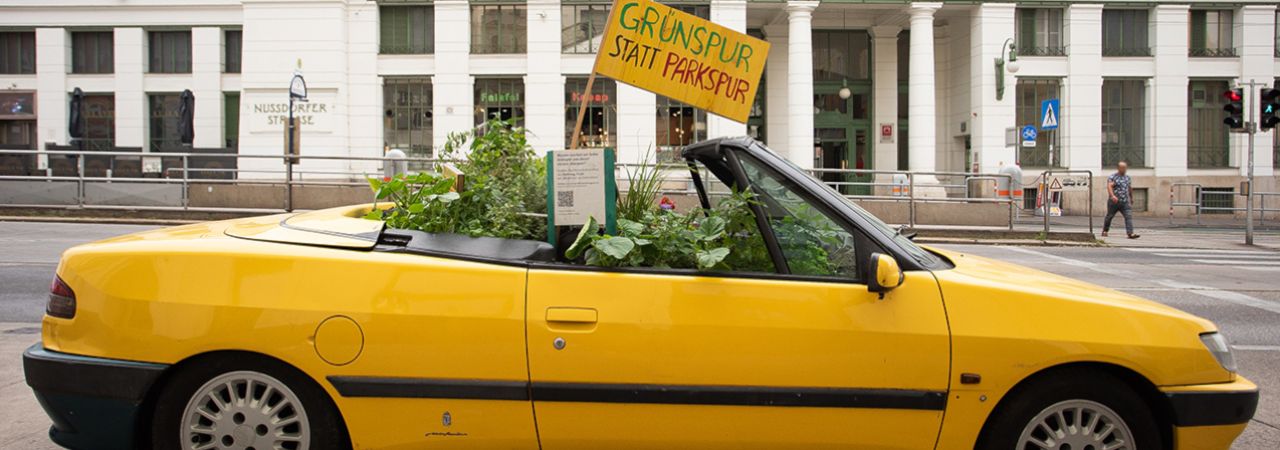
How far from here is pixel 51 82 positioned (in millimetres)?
35125

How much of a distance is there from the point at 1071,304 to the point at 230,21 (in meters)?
36.3

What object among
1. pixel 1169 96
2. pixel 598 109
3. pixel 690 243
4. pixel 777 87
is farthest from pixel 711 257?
pixel 1169 96

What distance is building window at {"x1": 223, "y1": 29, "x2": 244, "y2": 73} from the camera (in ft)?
115

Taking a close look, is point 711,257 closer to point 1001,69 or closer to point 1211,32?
point 1001,69

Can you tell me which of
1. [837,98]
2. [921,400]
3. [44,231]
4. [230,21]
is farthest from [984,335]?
[230,21]

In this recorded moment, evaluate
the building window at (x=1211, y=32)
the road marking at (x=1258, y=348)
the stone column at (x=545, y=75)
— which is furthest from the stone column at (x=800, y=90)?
the road marking at (x=1258, y=348)

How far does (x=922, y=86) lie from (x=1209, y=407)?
28.4 meters

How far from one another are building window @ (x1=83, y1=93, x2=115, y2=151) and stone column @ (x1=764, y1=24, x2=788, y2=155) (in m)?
25.6

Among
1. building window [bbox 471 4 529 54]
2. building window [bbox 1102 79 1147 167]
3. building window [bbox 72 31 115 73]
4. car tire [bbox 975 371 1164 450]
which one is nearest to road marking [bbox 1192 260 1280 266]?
car tire [bbox 975 371 1164 450]

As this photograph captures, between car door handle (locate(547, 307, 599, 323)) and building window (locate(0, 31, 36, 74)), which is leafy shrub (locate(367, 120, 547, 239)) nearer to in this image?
car door handle (locate(547, 307, 599, 323))

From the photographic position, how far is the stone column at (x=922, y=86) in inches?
1190

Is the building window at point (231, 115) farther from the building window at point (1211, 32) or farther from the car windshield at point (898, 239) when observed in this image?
the car windshield at point (898, 239)

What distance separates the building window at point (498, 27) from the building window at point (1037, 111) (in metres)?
17.2

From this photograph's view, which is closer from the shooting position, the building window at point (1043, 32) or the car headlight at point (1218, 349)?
the car headlight at point (1218, 349)
